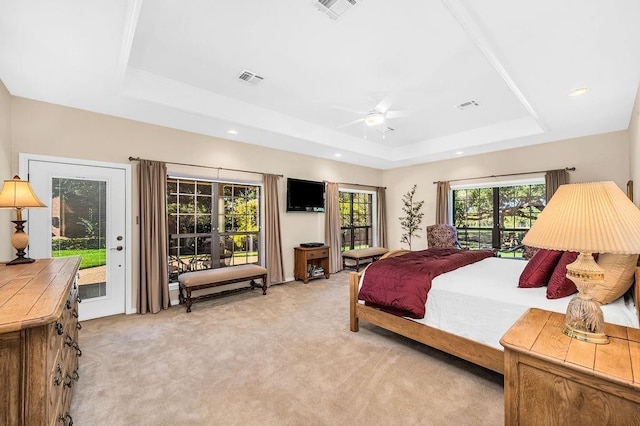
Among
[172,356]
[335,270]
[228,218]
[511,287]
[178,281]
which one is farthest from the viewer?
[335,270]

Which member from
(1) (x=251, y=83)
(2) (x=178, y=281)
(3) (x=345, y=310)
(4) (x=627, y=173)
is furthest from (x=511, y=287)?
(2) (x=178, y=281)

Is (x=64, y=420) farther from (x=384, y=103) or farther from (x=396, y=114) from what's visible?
(x=396, y=114)

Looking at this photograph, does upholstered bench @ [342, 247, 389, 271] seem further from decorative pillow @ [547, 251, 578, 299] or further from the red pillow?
decorative pillow @ [547, 251, 578, 299]

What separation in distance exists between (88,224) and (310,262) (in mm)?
3592

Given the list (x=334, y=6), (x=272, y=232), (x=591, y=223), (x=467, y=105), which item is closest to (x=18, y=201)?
(x=334, y=6)

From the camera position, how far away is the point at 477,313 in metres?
2.24

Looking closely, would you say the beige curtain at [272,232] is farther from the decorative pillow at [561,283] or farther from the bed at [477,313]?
the decorative pillow at [561,283]

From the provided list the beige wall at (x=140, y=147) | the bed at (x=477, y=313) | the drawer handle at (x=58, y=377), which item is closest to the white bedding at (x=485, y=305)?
the bed at (x=477, y=313)

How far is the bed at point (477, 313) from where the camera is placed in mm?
1978

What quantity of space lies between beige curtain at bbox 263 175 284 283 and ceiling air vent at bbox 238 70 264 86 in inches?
77.6

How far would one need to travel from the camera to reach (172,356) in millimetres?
2650

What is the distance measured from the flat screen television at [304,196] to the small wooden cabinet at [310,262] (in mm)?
835

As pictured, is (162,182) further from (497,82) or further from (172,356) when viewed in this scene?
(497,82)

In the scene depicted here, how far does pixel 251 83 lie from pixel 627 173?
5721 mm
